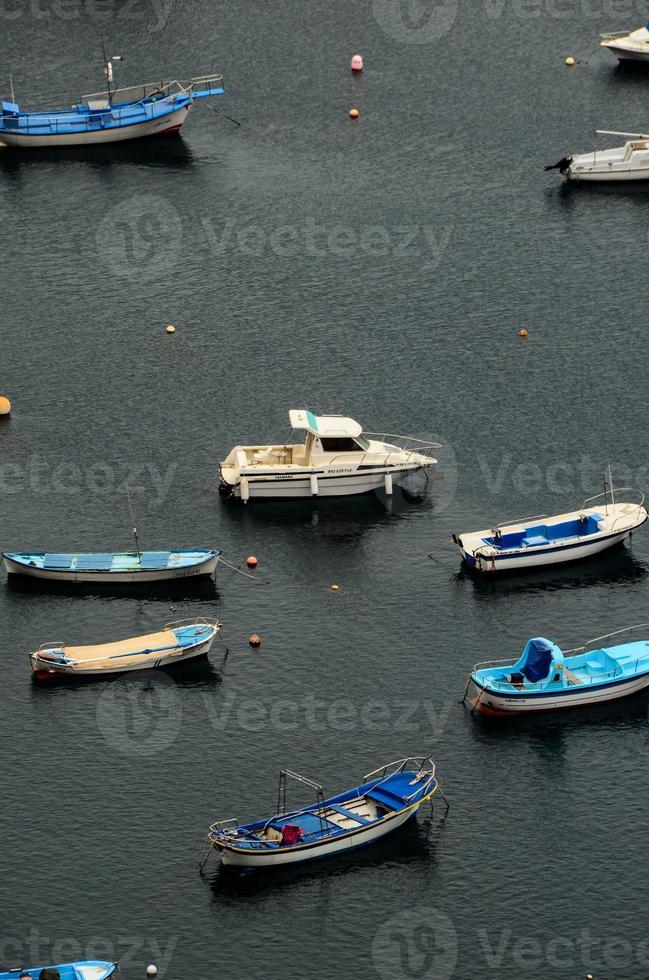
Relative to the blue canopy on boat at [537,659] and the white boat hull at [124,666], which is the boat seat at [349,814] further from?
the white boat hull at [124,666]

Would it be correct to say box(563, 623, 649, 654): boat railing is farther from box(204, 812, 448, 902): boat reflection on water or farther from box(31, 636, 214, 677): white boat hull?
box(31, 636, 214, 677): white boat hull

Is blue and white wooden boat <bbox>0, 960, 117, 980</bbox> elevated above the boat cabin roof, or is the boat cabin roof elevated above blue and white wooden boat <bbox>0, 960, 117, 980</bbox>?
the boat cabin roof

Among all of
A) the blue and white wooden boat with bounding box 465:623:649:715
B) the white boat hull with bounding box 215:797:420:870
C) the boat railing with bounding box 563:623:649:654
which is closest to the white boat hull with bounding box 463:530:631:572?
the boat railing with bounding box 563:623:649:654

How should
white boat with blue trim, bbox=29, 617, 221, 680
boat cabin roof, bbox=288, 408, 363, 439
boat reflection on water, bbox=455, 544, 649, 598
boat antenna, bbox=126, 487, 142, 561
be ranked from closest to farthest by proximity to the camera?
1. white boat with blue trim, bbox=29, 617, 221, 680
2. boat antenna, bbox=126, 487, 142, 561
3. boat reflection on water, bbox=455, 544, 649, 598
4. boat cabin roof, bbox=288, 408, 363, 439

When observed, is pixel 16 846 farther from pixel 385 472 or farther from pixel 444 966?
pixel 385 472

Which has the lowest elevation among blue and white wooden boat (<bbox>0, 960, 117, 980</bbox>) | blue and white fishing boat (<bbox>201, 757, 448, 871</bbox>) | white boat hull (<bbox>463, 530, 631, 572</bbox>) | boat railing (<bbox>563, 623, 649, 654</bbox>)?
blue and white wooden boat (<bbox>0, 960, 117, 980</bbox>)

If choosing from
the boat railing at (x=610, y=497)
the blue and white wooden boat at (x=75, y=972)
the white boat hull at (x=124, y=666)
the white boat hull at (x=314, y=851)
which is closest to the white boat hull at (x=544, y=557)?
the boat railing at (x=610, y=497)
